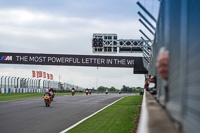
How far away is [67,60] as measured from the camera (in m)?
55.0

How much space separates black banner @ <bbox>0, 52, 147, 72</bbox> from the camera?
53.7 metres

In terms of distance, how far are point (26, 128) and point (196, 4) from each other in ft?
33.3

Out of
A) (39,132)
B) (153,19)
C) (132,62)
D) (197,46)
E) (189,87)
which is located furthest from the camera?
(132,62)

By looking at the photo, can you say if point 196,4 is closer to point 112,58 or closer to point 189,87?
point 189,87

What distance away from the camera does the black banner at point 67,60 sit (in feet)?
176

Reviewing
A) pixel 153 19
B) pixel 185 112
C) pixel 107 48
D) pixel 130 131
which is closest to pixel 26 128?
pixel 130 131

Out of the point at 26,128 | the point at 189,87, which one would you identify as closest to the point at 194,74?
the point at 189,87

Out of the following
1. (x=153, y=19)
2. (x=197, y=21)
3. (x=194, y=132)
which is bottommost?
(x=194, y=132)

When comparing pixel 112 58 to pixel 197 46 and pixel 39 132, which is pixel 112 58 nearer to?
pixel 39 132

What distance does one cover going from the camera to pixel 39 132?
11008 mm

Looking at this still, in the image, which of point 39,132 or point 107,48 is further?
point 107,48

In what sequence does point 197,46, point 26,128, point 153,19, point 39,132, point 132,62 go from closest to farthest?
point 197,46 < point 153,19 < point 39,132 < point 26,128 < point 132,62

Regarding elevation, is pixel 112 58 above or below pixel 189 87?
above

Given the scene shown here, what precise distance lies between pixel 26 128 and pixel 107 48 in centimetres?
4127
